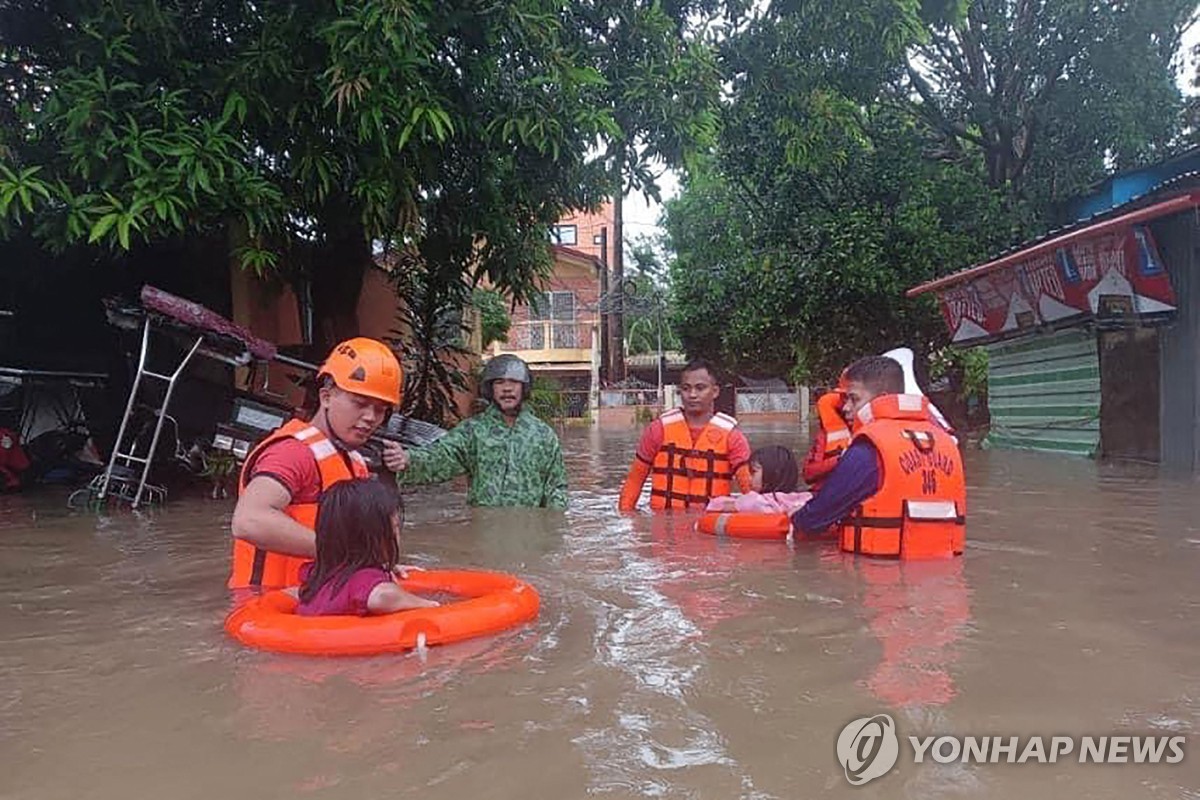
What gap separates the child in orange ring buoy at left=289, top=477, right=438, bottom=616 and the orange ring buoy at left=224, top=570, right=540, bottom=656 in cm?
7

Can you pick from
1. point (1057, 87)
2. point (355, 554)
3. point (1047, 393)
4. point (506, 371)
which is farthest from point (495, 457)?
point (1057, 87)

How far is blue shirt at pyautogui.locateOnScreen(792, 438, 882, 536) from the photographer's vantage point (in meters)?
4.89

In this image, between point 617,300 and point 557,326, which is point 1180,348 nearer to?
point 617,300

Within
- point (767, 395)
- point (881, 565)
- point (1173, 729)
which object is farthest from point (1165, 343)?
point (767, 395)

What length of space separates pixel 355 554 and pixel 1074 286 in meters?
10.2

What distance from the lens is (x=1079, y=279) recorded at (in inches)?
445

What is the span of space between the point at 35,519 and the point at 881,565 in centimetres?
647

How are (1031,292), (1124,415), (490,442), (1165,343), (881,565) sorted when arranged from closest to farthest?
(881,565), (490,442), (1165,343), (1124,415), (1031,292)

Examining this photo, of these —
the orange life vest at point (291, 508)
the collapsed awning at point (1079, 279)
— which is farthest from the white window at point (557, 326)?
the orange life vest at point (291, 508)

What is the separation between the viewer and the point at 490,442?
6434 millimetres

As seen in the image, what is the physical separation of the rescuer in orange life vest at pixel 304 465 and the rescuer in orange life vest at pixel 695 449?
2991mm

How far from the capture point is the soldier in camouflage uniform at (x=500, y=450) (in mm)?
6336

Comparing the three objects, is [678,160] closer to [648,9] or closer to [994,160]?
[648,9]

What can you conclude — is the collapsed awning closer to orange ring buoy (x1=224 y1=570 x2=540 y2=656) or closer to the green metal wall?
the green metal wall
